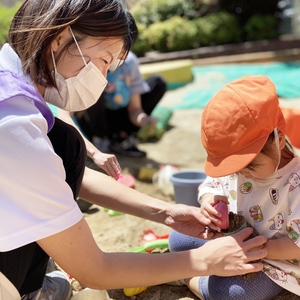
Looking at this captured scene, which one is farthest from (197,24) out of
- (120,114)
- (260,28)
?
(120,114)

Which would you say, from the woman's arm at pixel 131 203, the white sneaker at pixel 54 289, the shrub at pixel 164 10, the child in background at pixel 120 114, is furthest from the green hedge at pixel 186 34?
the white sneaker at pixel 54 289

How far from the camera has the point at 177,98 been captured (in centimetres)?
670

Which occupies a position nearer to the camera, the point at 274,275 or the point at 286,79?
the point at 274,275

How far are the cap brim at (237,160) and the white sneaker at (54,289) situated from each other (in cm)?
74

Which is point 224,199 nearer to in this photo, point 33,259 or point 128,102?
point 33,259

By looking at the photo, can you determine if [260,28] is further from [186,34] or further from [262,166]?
[262,166]

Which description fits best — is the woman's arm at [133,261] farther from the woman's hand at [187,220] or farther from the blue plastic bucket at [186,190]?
the blue plastic bucket at [186,190]

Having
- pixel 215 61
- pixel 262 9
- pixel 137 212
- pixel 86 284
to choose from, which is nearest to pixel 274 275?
pixel 137 212

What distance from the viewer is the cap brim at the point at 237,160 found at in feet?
5.02

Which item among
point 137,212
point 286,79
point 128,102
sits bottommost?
point 286,79

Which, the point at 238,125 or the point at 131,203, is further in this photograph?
the point at 131,203

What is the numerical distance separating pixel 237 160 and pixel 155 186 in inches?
75.7

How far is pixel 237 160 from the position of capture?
1547 mm

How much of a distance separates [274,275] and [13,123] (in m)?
1.11
